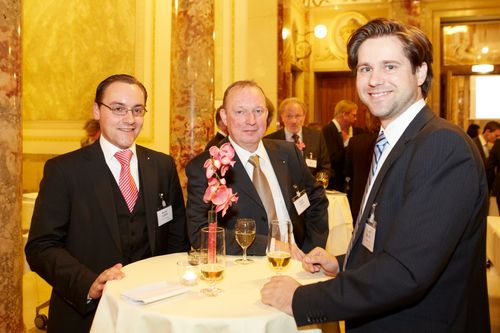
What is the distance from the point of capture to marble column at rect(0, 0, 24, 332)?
299cm

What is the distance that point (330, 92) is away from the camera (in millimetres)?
12688

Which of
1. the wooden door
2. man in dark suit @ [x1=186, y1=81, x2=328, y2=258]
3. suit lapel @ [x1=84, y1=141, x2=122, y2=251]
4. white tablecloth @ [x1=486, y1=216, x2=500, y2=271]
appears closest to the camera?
suit lapel @ [x1=84, y1=141, x2=122, y2=251]

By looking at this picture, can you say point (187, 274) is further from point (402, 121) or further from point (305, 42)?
point (305, 42)

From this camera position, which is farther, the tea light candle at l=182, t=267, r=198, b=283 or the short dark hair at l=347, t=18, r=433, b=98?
the tea light candle at l=182, t=267, r=198, b=283

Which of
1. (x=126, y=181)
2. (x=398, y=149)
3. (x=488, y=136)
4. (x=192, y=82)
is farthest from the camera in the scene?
(x=488, y=136)

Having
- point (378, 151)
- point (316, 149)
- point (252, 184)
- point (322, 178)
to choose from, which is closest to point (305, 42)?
point (316, 149)

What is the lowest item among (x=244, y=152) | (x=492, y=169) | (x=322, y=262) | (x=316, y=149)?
(x=322, y=262)

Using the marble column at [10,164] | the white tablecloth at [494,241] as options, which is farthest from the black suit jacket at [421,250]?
the white tablecloth at [494,241]

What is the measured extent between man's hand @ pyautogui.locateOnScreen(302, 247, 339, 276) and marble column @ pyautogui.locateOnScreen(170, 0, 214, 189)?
3.12 meters

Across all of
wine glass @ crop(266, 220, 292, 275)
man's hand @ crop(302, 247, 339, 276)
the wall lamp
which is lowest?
man's hand @ crop(302, 247, 339, 276)

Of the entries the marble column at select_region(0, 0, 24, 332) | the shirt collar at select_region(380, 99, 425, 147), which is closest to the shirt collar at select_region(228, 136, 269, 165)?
the shirt collar at select_region(380, 99, 425, 147)

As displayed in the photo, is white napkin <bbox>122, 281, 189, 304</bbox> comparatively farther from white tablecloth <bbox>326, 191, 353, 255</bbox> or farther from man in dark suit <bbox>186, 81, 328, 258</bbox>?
white tablecloth <bbox>326, 191, 353, 255</bbox>

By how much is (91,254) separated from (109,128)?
639mm

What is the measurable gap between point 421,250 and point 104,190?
Answer: 158 cm
